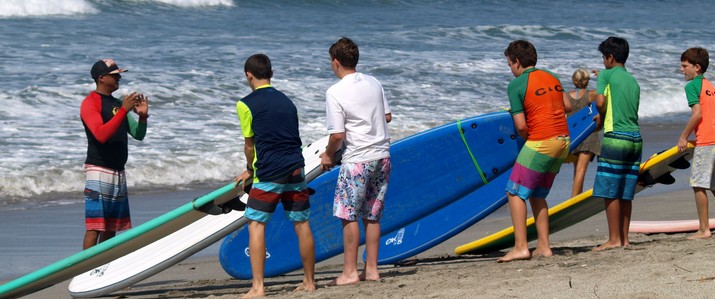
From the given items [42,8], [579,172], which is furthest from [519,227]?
[42,8]

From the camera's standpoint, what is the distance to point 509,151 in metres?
6.88

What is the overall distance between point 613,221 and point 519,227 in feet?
2.35

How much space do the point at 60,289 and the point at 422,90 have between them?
1044 centimetres

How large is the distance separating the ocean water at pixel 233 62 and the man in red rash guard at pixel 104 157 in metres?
3.69

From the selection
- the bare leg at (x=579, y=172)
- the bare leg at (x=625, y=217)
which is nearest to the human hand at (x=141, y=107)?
the bare leg at (x=625, y=217)

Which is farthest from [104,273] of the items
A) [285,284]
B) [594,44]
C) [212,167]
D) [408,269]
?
[594,44]

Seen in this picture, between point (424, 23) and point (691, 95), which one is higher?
point (691, 95)

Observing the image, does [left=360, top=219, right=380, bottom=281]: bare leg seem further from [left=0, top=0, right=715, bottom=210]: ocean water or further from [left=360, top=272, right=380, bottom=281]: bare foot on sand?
[left=0, top=0, right=715, bottom=210]: ocean water

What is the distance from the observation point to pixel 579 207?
6.89m

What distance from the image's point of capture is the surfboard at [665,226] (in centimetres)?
738

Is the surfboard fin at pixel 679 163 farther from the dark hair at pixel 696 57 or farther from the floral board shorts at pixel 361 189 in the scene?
the floral board shorts at pixel 361 189

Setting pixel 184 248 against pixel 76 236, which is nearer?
pixel 184 248

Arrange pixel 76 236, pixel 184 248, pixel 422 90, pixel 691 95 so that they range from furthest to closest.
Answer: pixel 422 90, pixel 76 236, pixel 691 95, pixel 184 248

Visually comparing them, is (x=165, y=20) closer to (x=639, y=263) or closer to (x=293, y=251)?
(x=293, y=251)
